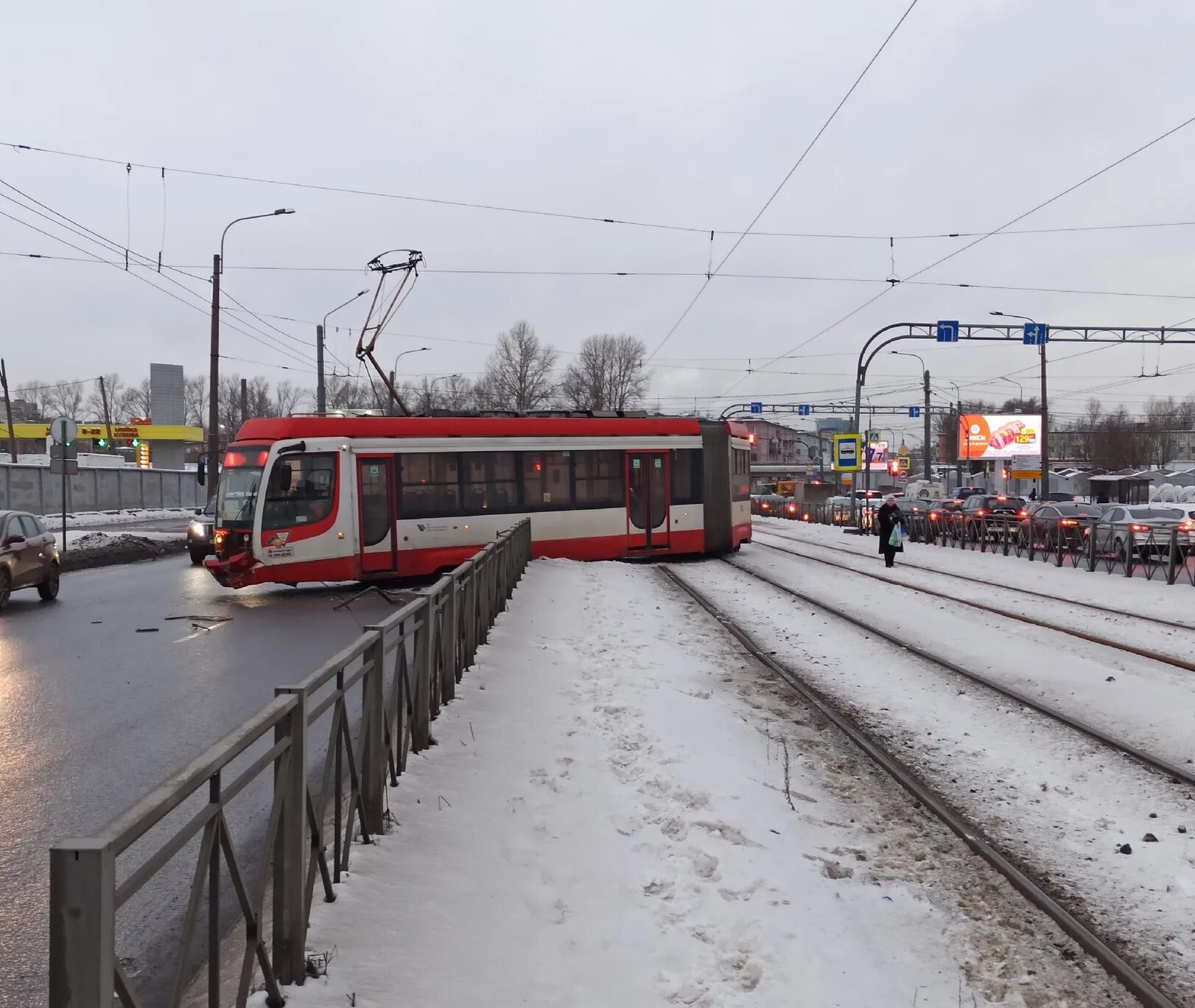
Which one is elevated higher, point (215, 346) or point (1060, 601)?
point (215, 346)

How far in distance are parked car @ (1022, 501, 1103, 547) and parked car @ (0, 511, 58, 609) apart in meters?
20.8

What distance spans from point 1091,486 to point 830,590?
128 ft

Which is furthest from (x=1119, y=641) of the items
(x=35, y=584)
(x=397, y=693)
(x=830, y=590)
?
(x=35, y=584)

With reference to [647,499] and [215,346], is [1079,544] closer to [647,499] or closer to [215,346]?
[647,499]

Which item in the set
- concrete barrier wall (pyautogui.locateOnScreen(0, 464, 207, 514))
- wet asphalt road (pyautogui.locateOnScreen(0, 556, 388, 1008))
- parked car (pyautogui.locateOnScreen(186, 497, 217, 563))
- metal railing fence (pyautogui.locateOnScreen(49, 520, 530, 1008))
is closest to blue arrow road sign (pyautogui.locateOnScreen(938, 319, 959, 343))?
parked car (pyautogui.locateOnScreen(186, 497, 217, 563))

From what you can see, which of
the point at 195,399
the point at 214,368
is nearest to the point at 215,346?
the point at 214,368

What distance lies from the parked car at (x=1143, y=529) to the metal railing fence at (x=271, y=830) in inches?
706

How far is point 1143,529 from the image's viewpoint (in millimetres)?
20188

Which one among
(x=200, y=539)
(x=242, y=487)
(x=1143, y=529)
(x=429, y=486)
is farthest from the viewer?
(x=200, y=539)

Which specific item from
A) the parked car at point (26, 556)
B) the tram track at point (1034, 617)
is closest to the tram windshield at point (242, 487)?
the parked car at point (26, 556)

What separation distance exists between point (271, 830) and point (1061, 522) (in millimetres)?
22649

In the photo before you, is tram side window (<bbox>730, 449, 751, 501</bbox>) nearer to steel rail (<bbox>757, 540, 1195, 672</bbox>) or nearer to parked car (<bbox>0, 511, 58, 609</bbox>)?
steel rail (<bbox>757, 540, 1195, 672</bbox>)

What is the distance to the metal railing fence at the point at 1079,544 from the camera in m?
19.4

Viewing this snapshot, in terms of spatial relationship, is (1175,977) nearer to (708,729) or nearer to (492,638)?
(708,729)
